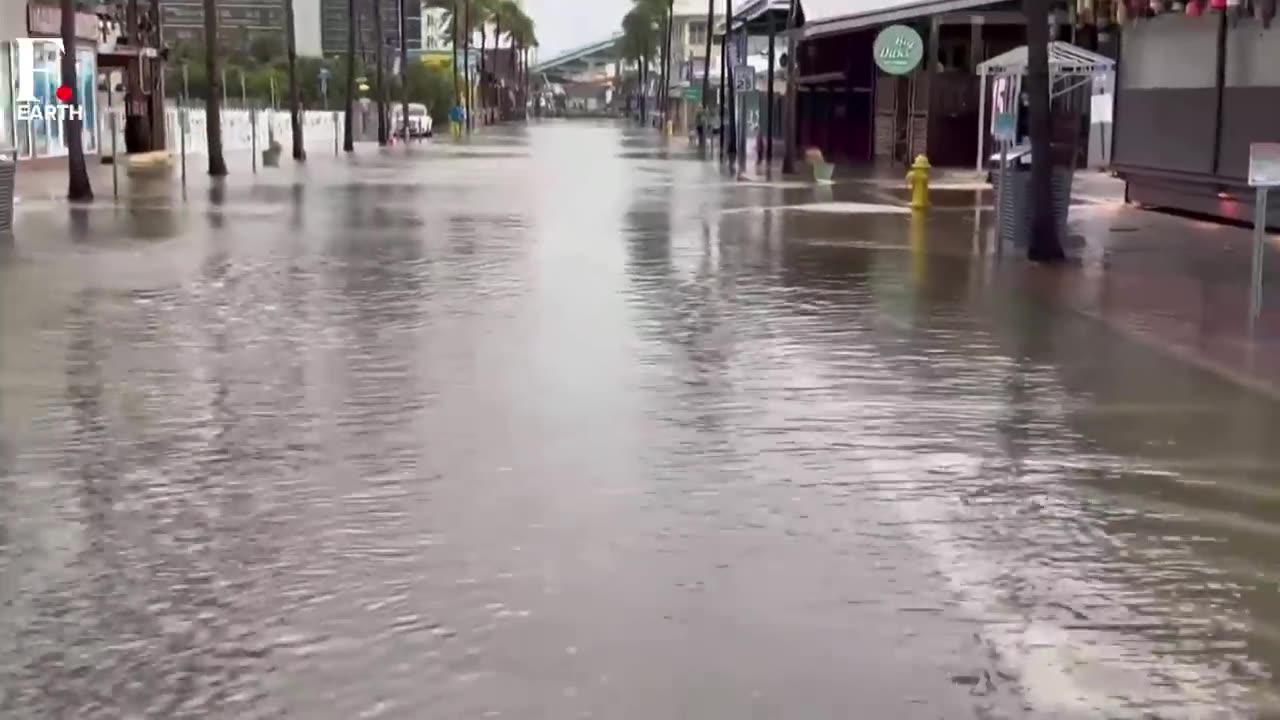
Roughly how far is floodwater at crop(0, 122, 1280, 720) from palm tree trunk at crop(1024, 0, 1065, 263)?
10.6 ft

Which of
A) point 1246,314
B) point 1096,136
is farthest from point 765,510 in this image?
point 1096,136

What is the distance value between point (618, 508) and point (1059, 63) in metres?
26.6

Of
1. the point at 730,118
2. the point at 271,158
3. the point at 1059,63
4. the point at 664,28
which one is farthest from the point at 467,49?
the point at 1059,63

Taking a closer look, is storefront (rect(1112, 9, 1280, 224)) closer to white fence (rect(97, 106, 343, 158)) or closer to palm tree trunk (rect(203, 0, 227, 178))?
palm tree trunk (rect(203, 0, 227, 178))

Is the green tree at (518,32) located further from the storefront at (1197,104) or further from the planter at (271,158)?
the storefront at (1197,104)

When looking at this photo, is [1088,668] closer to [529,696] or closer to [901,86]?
[529,696]

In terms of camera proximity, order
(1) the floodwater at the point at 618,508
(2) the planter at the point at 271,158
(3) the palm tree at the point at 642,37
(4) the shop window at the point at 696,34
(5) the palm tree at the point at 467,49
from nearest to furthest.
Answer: (1) the floodwater at the point at 618,508
(2) the planter at the point at 271,158
(5) the palm tree at the point at 467,49
(3) the palm tree at the point at 642,37
(4) the shop window at the point at 696,34

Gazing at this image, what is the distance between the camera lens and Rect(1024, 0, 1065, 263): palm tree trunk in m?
19.0

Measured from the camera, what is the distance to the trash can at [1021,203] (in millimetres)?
20312

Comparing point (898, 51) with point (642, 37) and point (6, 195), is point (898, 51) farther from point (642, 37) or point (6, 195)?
point (642, 37)

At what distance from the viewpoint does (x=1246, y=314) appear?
48.2 ft

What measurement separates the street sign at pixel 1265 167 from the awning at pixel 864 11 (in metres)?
24.1

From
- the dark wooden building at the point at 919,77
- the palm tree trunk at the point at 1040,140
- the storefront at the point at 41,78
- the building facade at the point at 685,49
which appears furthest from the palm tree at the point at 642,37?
the palm tree trunk at the point at 1040,140

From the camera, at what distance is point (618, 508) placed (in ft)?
25.9
